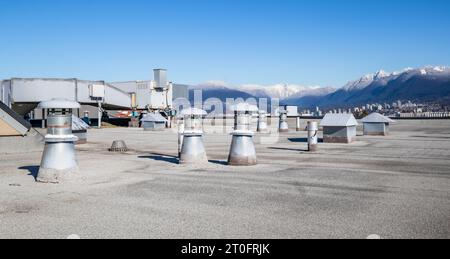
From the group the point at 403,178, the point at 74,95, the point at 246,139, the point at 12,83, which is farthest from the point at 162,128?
the point at 403,178

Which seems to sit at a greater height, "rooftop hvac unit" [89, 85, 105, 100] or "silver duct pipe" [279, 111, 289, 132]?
"rooftop hvac unit" [89, 85, 105, 100]

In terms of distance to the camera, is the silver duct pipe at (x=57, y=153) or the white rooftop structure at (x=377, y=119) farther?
the white rooftop structure at (x=377, y=119)

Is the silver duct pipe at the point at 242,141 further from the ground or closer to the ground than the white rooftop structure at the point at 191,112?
closer to the ground

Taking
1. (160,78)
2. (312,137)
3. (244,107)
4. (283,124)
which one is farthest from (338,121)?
(160,78)

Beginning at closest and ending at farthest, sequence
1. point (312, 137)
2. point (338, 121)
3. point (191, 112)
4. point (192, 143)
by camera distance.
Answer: point (192, 143) → point (191, 112) → point (312, 137) → point (338, 121)

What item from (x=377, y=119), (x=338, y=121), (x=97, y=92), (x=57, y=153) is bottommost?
(x=57, y=153)

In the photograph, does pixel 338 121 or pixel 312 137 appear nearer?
pixel 312 137

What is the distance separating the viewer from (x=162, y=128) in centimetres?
4025

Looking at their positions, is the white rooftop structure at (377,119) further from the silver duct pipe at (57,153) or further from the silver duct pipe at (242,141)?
the silver duct pipe at (57,153)

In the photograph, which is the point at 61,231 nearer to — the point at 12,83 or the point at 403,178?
the point at 403,178

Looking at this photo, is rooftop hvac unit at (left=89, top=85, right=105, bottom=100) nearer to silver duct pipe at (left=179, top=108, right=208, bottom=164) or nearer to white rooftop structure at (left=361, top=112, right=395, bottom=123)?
white rooftop structure at (left=361, top=112, right=395, bottom=123)

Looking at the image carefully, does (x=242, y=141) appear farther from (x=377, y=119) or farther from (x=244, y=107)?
(x=377, y=119)

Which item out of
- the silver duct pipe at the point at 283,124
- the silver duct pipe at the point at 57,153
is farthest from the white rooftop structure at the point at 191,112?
the silver duct pipe at the point at 283,124

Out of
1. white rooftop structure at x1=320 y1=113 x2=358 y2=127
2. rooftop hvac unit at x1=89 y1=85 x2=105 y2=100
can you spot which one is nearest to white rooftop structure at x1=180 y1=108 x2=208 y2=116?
white rooftop structure at x1=320 y1=113 x2=358 y2=127
